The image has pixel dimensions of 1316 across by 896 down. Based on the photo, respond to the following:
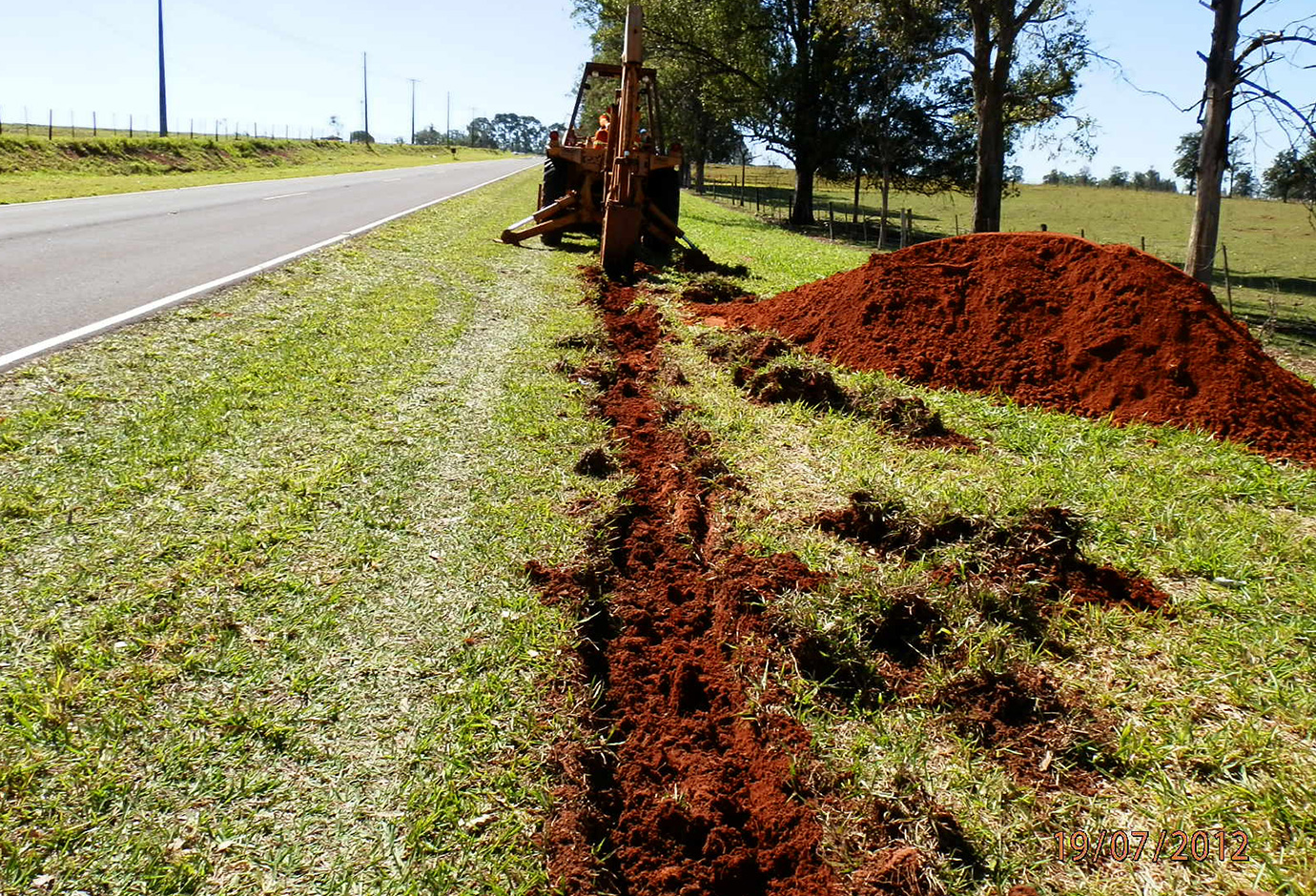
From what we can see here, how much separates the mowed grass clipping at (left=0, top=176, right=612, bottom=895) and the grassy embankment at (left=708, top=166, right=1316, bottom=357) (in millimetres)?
10860

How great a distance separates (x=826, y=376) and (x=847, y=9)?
53.2 feet

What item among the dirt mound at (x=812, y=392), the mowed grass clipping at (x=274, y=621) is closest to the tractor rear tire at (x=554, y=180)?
the dirt mound at (x=812, y=392)

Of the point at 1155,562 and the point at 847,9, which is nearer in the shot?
the point at 1155,562

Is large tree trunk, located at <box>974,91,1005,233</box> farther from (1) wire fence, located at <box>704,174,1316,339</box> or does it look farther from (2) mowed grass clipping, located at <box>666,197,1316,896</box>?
(2) mowed grass clipping, located at <box>666,197,1316,896</box>

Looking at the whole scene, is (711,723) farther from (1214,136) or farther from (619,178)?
(1214,136)

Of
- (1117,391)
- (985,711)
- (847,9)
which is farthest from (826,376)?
(847,9)

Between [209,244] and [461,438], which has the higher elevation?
[209,244]

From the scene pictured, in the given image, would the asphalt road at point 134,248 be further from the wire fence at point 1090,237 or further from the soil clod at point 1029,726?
the wire fence at point 1090,237

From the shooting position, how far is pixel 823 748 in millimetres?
2672

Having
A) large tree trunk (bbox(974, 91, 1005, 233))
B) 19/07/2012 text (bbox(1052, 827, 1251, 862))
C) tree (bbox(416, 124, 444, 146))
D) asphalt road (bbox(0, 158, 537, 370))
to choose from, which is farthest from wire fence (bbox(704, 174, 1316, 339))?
tree (bbox(416, 124, 444, 146))

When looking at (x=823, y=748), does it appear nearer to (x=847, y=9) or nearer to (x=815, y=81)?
(x=847, y=9)

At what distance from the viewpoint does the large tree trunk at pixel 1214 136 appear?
46.0 ft

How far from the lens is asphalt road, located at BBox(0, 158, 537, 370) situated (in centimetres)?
692

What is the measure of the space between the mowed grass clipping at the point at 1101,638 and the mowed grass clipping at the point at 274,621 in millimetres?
1065
